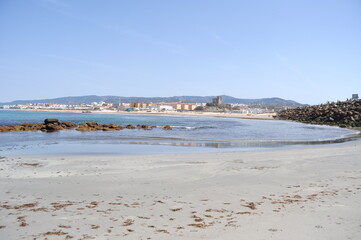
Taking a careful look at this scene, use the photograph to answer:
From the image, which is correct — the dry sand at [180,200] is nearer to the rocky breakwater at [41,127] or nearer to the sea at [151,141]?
the sea at [151,141]

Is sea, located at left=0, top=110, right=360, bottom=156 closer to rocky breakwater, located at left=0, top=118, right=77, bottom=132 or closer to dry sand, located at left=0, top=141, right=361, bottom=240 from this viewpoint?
rocky breakwater, located at left=0, top=118, right=77, bottom=132

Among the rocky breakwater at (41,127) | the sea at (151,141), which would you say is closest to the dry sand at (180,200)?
the sea at (151,141)

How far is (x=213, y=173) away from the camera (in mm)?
9430

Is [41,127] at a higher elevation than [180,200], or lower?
lower

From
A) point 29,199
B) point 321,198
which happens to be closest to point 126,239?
point 29,199

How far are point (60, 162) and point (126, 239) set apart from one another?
7.92m

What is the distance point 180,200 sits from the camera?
649cm

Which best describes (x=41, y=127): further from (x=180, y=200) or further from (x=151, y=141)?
(x=180, y=200)

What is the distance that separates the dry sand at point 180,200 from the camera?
15.7ft

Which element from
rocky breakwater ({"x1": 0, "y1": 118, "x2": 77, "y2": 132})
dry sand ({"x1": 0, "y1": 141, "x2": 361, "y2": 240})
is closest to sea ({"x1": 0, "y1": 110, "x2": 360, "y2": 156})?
rocky breakwater ({"x1": 0, "y1": 118, "x2": 77, "y2": 132})

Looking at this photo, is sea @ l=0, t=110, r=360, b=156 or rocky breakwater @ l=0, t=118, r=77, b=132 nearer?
sea @ l=0, t=110, r=360, b=156

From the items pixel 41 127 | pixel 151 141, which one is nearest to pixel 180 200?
pixel 151 141

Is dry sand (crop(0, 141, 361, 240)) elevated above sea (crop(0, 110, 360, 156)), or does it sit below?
above

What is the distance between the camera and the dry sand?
4789 mm
